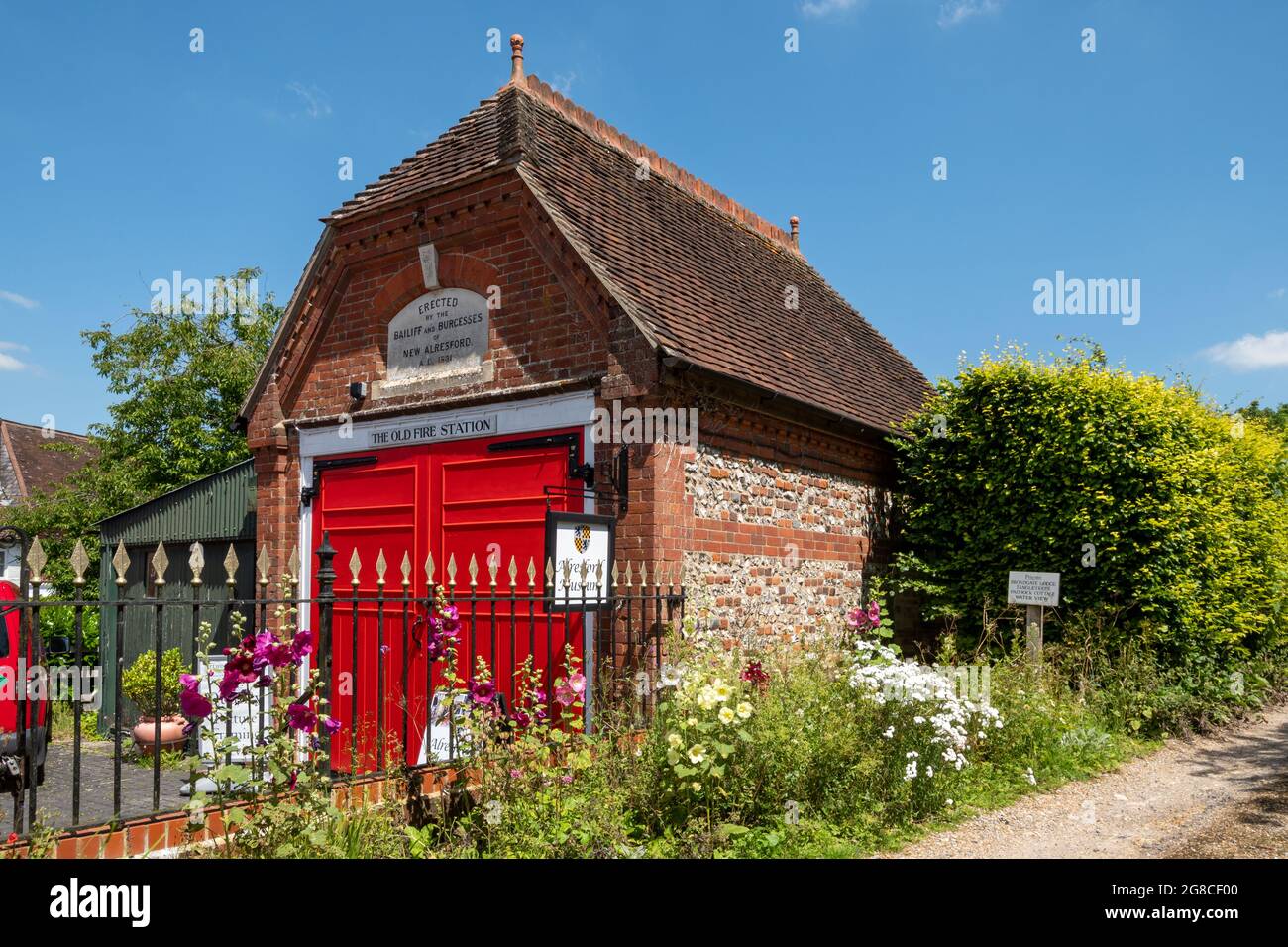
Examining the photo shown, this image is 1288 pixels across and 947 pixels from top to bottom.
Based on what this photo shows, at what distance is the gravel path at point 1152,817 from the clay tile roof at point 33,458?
3066 cm

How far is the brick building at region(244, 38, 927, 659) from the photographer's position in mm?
8891

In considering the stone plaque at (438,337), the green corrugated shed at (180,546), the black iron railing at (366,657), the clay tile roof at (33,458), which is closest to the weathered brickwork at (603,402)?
the stone plaque at (438,337)

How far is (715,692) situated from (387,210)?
24.2ft

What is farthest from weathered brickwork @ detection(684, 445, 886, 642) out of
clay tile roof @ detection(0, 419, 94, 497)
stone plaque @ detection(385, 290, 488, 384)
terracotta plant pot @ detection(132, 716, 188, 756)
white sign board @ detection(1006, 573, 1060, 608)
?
clay tile roof @ detection(0, 419, 94, 497)

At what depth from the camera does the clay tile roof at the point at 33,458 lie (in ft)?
98.2

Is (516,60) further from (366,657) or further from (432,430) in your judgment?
(366,657)

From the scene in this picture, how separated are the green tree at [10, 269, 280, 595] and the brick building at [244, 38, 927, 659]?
888 cm

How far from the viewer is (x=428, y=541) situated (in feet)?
33.2

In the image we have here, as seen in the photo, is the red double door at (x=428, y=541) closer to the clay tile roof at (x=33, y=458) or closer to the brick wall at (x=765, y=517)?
the brick wall at (x=765, y=517)

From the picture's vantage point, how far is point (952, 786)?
6.79 meters

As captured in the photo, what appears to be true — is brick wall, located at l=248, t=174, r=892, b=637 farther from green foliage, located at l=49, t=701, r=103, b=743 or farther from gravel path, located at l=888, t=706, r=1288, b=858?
green foliage, located at l=49, t=701, r=103, b=743
